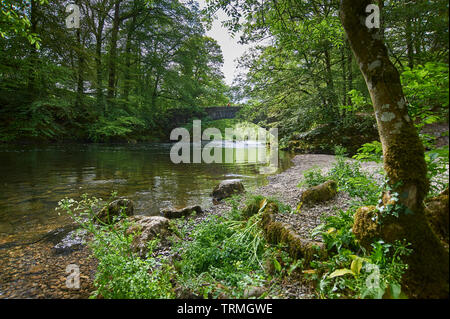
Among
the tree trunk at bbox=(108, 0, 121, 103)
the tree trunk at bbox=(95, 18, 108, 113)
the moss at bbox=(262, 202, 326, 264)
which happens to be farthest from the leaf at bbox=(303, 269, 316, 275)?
the tree trunk at bbox=(108, 0, 121, 103)

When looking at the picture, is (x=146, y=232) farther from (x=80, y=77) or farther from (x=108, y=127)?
(x=80, y=77)

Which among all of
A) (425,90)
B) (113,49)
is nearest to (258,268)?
(425,90)

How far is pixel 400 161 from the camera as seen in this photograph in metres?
1.80

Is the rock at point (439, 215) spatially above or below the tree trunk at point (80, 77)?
below

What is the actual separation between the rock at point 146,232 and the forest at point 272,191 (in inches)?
1.2

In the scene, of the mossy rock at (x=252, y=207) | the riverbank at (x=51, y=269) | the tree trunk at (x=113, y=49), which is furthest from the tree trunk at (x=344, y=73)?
the tree trunk at (x=113, y=49)

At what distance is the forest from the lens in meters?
1.78

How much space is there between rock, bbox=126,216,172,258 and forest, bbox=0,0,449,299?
0.10 ft

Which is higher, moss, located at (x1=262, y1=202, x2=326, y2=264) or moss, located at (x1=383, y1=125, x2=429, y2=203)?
moss, located at (x1=383, y1=125, x2=429, y2=203)

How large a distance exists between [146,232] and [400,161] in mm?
3270

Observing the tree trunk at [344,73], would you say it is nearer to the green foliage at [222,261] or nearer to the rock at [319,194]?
the rock at [319,194]

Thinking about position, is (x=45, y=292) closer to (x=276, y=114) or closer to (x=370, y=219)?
(x=370, y=219)

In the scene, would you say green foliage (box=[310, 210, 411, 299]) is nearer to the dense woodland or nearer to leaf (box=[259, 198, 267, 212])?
leaf (box=[259, 198, 267, 212])

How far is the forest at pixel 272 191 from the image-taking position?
178 centimetres
